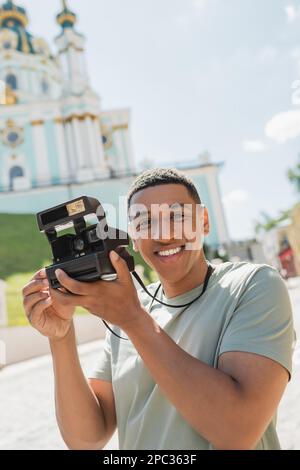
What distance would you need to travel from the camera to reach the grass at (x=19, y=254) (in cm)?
1555

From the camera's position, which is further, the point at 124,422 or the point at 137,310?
the point at 124,422

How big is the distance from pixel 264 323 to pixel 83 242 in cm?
57

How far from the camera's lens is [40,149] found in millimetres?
25969

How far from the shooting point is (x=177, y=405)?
3.14 feet

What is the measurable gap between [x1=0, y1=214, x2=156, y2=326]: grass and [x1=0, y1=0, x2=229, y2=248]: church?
2722mm

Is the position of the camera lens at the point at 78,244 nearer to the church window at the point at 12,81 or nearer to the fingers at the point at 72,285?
the fingers at the point at 72,285

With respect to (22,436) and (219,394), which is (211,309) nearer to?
(219,394)

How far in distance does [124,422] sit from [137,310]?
18.0 inches

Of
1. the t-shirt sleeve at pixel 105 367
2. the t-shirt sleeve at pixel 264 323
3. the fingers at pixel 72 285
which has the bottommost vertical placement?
the t-shirt sleeve at pixel 105 367

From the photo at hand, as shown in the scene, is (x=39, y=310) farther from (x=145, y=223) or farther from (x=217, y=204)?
(x=217, y=204)

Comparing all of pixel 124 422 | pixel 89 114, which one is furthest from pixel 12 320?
pixel 89 114

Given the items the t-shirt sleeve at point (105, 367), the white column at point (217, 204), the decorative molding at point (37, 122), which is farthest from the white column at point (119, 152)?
the t-shirt sleeve at point (105, 367)

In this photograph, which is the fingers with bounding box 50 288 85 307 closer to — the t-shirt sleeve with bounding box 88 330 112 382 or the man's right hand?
the man's right hand

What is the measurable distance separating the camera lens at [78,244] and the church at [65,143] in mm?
22014
